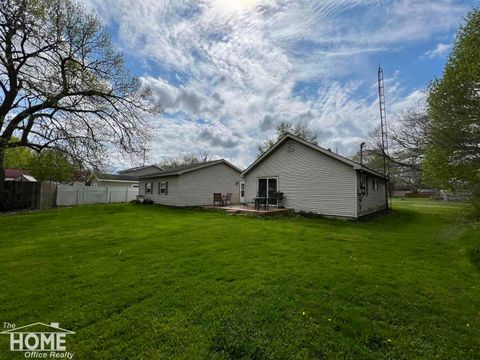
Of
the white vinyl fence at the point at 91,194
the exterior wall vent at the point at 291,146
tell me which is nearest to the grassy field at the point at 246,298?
the exterior wall vent at the point at 291,146

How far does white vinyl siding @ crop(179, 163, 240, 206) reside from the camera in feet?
58.7

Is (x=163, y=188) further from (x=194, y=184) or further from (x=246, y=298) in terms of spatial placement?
(x=246, y=298)

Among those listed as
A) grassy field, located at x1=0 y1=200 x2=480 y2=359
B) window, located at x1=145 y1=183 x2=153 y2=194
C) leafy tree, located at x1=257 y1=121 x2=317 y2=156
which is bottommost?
grassy field, located at x1=0 y1=200 x2=480 y2=359

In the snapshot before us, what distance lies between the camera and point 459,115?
33.6 ft

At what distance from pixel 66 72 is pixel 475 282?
17.0 m

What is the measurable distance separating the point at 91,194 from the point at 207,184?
36.6 feet

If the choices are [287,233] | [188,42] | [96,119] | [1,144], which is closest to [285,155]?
[287,233]

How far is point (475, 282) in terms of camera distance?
4.41 metres

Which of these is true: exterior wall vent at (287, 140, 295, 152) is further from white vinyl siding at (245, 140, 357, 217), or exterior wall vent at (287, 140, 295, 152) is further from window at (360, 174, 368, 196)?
window at (360, 174, 368, 196)

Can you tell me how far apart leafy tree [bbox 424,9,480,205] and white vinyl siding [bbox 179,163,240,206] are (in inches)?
553

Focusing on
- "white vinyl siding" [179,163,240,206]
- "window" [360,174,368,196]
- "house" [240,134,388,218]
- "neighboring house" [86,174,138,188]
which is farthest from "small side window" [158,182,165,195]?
"window" [360,174,368,196]

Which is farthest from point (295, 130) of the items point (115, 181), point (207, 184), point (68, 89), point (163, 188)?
point (68, 89)

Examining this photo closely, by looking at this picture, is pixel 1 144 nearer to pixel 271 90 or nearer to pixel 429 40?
pixel 271 90

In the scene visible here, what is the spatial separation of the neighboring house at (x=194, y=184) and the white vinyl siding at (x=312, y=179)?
5463mm
